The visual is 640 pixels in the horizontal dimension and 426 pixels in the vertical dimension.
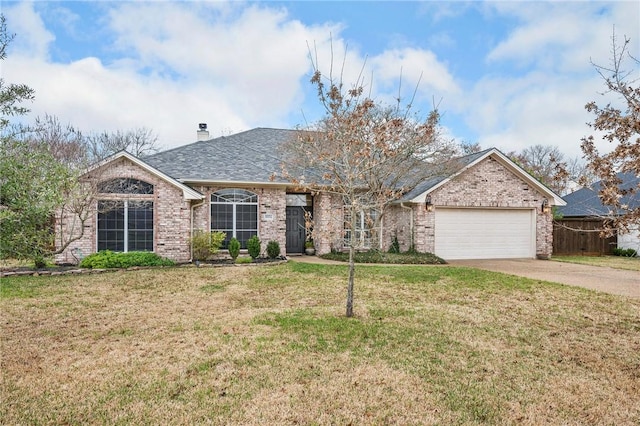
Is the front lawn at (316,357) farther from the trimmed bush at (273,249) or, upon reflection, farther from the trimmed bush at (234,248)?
the trimmed bush at (273,249)

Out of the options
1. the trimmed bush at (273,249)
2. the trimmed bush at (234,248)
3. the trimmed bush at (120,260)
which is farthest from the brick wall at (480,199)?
the trimmed bush at (120,260)

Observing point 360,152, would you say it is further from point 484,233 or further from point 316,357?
point 484,233

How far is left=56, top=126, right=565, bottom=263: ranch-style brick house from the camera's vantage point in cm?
1292

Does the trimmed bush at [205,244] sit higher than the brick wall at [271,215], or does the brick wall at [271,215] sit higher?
the brick wall at [271,215]

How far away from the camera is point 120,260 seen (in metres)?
11.9

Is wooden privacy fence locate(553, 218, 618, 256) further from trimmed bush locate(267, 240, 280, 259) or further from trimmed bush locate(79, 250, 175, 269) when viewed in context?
trimmed bush locate(79, 250, 175, 269)

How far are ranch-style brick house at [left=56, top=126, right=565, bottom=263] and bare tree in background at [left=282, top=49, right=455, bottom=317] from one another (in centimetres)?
94

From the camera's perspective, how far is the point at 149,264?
12.2 meters

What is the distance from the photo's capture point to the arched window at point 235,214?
1456 cm

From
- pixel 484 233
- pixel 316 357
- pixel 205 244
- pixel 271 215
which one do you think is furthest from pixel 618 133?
pixel 484 233

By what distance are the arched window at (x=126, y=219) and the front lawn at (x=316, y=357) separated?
4.14 metres

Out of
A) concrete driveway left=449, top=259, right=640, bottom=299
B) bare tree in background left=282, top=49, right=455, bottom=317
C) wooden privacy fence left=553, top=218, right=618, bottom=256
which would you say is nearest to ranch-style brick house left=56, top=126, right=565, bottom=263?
bare tree in background left=282, top=49, right=455, bottom=317

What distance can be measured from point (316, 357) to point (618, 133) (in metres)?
4.47

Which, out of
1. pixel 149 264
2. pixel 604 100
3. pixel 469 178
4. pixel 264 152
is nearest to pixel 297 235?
pixel 264 152
